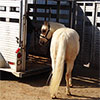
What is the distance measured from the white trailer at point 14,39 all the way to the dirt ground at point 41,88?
0.36 m

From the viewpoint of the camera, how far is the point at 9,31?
19.3 ft

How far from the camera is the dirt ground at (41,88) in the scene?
204 inches

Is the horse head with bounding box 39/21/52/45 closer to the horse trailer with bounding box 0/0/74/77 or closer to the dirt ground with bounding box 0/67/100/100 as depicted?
the horse trailer with bounding box 0/0/74/77

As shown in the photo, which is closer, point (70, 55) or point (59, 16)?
point (70, 55)

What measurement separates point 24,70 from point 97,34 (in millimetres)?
3166

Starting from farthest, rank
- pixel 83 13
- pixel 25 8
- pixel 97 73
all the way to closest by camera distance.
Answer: pixel 83 13, pixel 97 73, pixel 25 8

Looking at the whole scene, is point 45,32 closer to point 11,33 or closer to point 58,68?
point 11,33

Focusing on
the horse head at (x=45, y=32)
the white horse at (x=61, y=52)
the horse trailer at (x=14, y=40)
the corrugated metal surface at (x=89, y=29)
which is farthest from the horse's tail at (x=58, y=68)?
the corrugated metal surface at (x=89, y=29)

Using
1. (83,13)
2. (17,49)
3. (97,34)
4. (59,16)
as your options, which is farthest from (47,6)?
(17,49)

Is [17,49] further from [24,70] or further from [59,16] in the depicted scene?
[59,16]

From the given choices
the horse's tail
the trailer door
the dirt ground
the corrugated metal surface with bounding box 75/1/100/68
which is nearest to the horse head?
the trailer door

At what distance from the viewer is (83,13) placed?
809cm

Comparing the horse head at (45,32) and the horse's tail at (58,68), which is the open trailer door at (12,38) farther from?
the horse's tail at (58,68)

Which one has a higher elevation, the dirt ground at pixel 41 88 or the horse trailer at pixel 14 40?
the horse trailer at pixel 14 40
